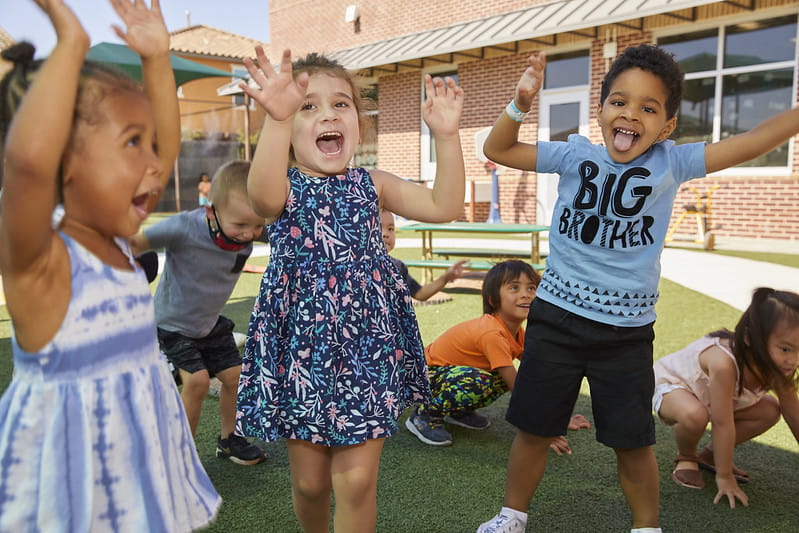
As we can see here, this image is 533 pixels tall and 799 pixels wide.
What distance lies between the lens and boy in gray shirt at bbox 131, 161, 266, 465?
2.81 metres

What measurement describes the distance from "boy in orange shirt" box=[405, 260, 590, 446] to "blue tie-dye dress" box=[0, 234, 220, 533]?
2.03 m

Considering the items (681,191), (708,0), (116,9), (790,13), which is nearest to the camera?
(116,9)

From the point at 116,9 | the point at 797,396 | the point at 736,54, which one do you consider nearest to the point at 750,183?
the point at 736,54

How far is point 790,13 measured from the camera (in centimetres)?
1034

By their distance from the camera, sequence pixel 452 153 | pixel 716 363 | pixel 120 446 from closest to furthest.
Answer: pixel 120 446
pixel 452 153
pixel 716 363

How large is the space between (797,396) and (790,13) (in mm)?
10086

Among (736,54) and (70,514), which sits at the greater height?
(736,54)

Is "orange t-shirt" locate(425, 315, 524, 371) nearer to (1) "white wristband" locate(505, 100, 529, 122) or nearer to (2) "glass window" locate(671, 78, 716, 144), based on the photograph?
(1) "white wristband" locate(505, 100, 529, 122)

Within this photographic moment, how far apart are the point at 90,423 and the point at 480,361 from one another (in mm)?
2460

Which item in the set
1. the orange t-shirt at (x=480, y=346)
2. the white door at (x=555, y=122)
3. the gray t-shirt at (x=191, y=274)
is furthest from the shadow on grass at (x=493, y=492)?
the white door at (x=555, y=122)

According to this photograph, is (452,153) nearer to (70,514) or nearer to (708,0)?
(70,514)

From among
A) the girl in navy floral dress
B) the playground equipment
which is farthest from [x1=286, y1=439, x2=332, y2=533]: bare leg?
the playground equipment

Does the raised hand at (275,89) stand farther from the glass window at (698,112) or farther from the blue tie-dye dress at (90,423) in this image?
the glass window at (698,112)

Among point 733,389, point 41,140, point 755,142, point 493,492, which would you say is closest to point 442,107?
point 755,142
